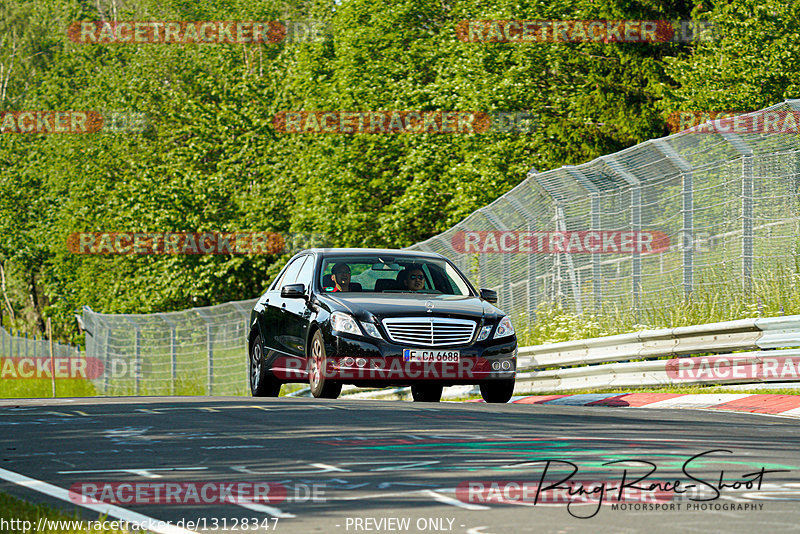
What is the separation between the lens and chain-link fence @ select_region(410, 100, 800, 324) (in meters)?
15.6

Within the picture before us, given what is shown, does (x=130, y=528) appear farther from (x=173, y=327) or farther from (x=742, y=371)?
(x=173, y=327)

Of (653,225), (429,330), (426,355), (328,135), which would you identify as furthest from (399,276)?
(328,135)

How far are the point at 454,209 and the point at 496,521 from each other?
34.9 metres

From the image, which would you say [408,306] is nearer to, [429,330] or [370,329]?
[429,330]

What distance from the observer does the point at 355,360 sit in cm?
1423

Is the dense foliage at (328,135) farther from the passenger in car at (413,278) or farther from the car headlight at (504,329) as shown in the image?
the car headlight at (504,329)

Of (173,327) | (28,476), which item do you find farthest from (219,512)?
(173,327)

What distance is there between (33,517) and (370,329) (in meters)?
7.87

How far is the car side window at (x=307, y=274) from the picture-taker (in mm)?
15891

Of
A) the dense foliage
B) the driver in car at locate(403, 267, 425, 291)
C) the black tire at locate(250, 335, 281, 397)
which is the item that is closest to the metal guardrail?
the driver in car at locate(403, 267, 425, 291)

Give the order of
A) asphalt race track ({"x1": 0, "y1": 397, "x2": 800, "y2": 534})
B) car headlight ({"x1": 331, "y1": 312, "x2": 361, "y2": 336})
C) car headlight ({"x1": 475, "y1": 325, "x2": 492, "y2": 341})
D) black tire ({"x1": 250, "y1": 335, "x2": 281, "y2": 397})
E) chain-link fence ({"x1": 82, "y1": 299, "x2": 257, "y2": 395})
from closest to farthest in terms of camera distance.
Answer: asphalt race track ({"x1": 0, "y1": 397, "x2": 800, "y2": 534}) → car headlight ({"x1": 331, "y1": 312, "x2": 361, "y2": 336}) → car headlight ({"x1": 475, "y1": 325, "x2": 492, "y2": 341}) → black tire ({"x1": 250, "y1": 335, "x2": 281, "y2": 397}) → chain-link fence ({"x1": 82, "y1": 299, "x2": 257, "y2": 395})

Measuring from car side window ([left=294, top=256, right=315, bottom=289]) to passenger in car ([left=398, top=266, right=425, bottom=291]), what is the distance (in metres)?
1.02

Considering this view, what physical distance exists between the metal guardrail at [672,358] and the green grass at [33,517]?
8.88 meters

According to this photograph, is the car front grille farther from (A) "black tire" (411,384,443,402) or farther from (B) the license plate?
(A) "black tire" (411,384,443,402)
